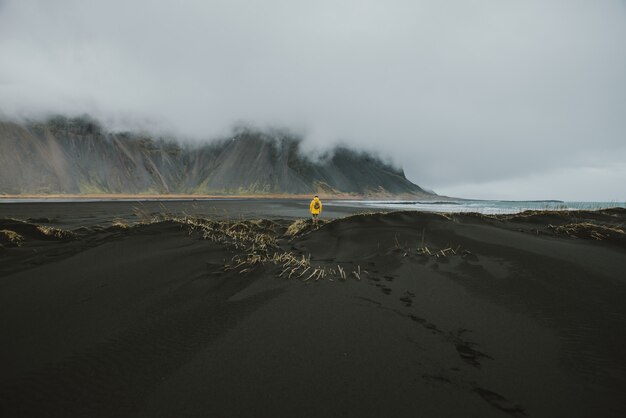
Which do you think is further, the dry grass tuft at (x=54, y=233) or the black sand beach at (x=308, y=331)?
the dry grass tuft at (x=54, y=233)

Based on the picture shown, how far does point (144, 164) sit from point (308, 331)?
581 feet

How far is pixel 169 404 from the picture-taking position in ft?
7.59

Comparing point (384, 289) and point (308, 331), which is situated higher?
point (384, 289)

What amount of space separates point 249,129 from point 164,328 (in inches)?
A: 8173

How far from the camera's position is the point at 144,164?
154m

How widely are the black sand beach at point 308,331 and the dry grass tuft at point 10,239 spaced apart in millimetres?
58

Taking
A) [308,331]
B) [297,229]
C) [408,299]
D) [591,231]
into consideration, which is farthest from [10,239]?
[591,231]

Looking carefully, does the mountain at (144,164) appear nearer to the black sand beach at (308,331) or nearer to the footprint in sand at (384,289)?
the black sand beach at (308,331)

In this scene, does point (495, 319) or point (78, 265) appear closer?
point (495, 319)

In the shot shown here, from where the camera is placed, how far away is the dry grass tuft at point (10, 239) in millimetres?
6871

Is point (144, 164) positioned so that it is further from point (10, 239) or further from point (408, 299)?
point (408, 299)

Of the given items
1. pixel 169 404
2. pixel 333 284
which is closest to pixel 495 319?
pixel 333 284

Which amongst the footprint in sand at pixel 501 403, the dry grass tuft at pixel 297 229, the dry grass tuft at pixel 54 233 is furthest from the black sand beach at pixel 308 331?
the dry grass tuft at pixel 297 229

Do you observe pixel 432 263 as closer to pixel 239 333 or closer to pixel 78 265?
pixel 239 333
